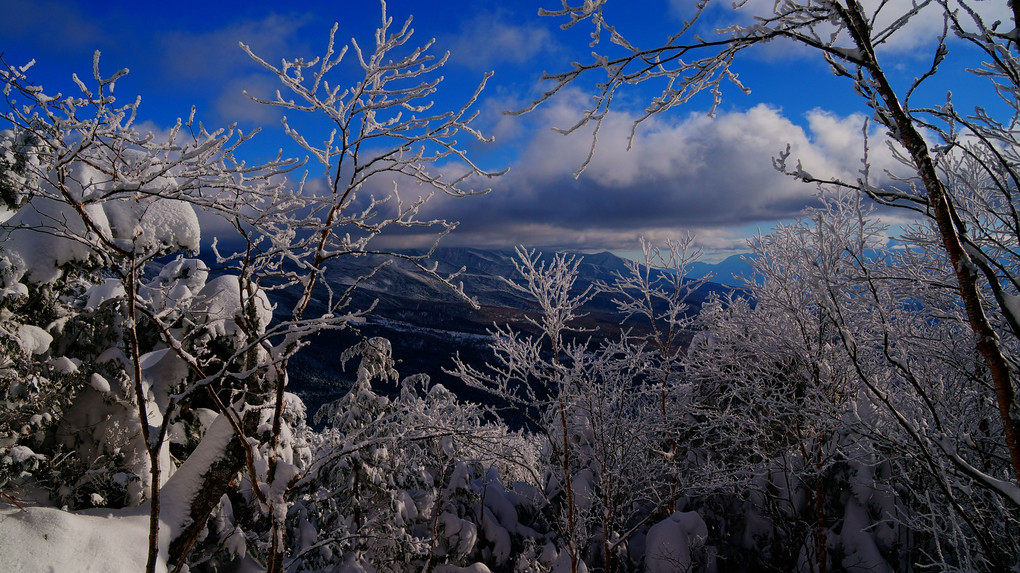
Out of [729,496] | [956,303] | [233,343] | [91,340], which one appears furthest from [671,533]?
[91,340]

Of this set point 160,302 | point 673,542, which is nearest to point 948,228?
point 160,302

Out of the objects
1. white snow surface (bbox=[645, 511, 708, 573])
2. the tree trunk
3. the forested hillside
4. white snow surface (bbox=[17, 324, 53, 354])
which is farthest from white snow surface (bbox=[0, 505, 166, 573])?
white snow surface (bbox=[645, 511, 708, 573])

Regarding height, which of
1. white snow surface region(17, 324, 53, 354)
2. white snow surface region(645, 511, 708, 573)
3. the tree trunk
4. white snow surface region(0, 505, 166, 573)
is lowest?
white snow surface region(645, 511, 708, 573)

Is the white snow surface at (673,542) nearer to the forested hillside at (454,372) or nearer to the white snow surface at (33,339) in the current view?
the forested hillside at (454,372)

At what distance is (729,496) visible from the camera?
38.2 ft

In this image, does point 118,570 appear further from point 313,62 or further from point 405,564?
point 405,564

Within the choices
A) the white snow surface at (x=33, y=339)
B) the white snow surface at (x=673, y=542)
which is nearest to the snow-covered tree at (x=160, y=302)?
the white snow surface at (x=33, y=339)

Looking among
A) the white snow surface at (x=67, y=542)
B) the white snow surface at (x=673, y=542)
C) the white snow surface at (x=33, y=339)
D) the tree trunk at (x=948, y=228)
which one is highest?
the tree trunk at (x=948, y=228)

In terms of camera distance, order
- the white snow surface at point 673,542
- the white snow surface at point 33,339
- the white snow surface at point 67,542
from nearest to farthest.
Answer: the white snow surface at point 67,542 < the white snow surface at point 33,339 < the white snow surface at point 673,542

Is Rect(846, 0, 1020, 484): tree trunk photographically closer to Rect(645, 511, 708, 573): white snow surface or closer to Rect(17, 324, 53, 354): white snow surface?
Rect(17, 324, 53, 354): white snow surface

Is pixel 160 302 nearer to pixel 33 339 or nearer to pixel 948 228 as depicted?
pixel 33 339

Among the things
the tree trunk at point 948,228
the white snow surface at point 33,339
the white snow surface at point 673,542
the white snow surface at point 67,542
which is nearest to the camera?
the tree trunk at point 948,228

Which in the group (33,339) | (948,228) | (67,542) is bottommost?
(67,542)

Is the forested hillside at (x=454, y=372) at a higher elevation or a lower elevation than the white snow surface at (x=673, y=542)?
higher
